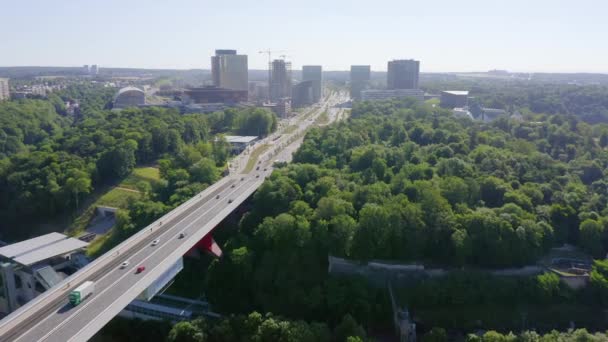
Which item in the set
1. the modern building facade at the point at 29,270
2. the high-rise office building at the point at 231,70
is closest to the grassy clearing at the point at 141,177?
the modern building facade at the point at 29,270

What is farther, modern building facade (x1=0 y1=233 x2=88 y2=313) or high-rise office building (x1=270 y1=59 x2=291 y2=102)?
high-rise office building (x1=270 y1=59 x2=291 y2=102)

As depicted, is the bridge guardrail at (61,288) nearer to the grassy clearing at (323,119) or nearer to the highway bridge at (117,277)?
the highway bridge at (117,277)

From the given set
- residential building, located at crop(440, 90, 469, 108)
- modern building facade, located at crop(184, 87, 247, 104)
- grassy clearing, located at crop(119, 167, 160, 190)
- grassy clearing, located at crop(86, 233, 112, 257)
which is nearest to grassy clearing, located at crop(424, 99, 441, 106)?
residential building, located at crop(440, 90, 469, 108)

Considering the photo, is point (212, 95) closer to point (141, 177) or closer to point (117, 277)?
point (141, 177)

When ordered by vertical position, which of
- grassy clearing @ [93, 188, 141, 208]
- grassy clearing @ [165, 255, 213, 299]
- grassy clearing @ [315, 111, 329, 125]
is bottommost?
grassy clearing @ [165, 255, 213, 299]

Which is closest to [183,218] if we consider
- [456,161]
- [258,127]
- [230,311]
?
[230,311]

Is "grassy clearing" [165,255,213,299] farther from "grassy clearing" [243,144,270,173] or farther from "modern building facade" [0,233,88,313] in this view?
"grassy clearing" [243,144,270,173]
